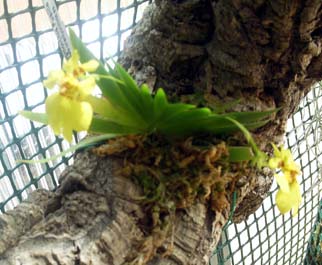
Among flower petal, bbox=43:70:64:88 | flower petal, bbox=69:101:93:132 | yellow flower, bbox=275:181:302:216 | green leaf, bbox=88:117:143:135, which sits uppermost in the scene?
flower petal, bbox=43:70:64:88

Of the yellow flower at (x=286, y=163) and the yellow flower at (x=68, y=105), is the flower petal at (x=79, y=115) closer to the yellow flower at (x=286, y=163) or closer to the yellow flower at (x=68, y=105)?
the yellow flower at (x=68, y=105)

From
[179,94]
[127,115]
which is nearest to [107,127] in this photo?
[127,115]

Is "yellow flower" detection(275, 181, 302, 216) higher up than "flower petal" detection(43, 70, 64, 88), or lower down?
lower down

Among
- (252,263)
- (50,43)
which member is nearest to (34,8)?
(50,43)

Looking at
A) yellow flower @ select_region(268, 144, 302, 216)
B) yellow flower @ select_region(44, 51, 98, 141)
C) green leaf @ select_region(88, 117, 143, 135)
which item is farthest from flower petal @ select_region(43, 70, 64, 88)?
yellow flower @ select_region(268, 144, 302, 216)

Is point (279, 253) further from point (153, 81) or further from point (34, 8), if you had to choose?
point (34, 8)

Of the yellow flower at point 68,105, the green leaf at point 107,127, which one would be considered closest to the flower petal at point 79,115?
the yellow flower at point 68,105

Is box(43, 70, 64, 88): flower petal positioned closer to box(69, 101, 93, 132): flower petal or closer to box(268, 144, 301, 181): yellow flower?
box(69, 101, 93, 132): flower petal
